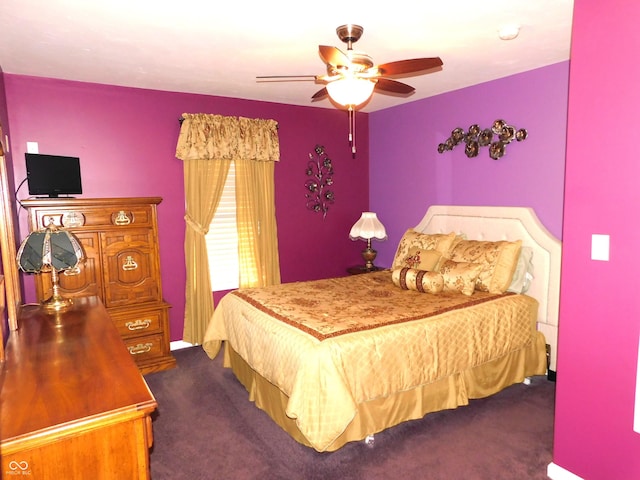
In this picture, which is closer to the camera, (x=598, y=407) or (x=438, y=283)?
(x=598, y=407)

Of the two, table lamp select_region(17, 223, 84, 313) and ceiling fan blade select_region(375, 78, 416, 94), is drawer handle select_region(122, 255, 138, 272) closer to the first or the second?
table lamp select_region(17, 223, 84, 313)

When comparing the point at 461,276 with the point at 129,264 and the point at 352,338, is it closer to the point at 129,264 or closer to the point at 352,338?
the point at 352,338

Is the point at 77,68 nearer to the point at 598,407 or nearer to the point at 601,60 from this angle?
the point at 601,60

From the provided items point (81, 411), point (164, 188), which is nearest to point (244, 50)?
point (164, 188)

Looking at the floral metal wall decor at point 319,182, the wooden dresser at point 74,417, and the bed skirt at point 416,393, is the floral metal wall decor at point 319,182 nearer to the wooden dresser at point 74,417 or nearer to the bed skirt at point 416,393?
the bed skirt at point 416,393

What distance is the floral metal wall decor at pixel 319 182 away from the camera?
5258mm

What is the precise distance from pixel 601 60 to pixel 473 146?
2.24m

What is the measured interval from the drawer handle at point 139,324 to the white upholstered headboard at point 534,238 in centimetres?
318

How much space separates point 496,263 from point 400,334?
4.59ft

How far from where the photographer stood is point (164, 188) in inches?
174

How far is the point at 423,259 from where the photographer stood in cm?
395

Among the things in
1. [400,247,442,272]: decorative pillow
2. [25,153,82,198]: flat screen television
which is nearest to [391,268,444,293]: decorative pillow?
[400,247,442,272]: decorative pillow

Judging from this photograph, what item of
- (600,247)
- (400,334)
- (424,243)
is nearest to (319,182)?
(424,243)

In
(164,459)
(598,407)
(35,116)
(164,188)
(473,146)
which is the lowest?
(164,459)
